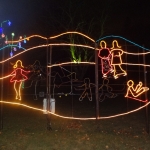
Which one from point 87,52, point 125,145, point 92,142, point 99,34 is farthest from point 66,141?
point 99,34

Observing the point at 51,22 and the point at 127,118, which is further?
the point at 51,22

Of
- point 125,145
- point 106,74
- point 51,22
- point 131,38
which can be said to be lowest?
point 125,145

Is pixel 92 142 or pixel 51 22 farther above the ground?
pixel 51 22

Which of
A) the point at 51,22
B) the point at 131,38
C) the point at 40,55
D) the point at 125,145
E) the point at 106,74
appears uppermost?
the point at 51,22

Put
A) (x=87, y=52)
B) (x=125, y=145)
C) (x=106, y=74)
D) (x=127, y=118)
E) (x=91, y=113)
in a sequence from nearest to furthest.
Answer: (x=125, y=145) → (x=106, y=74) → (x=127, y=118) → (x=91, y=113) → (x=87, y=52)

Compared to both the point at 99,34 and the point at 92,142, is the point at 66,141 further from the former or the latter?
the point at 99,34

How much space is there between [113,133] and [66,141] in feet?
5.33

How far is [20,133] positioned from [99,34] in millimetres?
16591

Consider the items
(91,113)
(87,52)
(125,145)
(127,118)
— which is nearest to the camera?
(125,145)

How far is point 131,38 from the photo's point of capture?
23.1 metres

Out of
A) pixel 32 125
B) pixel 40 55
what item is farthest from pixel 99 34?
pixel 32 125

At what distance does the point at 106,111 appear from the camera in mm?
12773

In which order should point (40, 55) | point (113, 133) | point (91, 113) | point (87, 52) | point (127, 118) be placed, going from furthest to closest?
1. point (87, 52)
2. point (40, 55)
3. point (91, 113)
4. point (127, 118)
5. point (113, 133)

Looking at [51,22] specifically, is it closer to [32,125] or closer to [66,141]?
[32,125]
